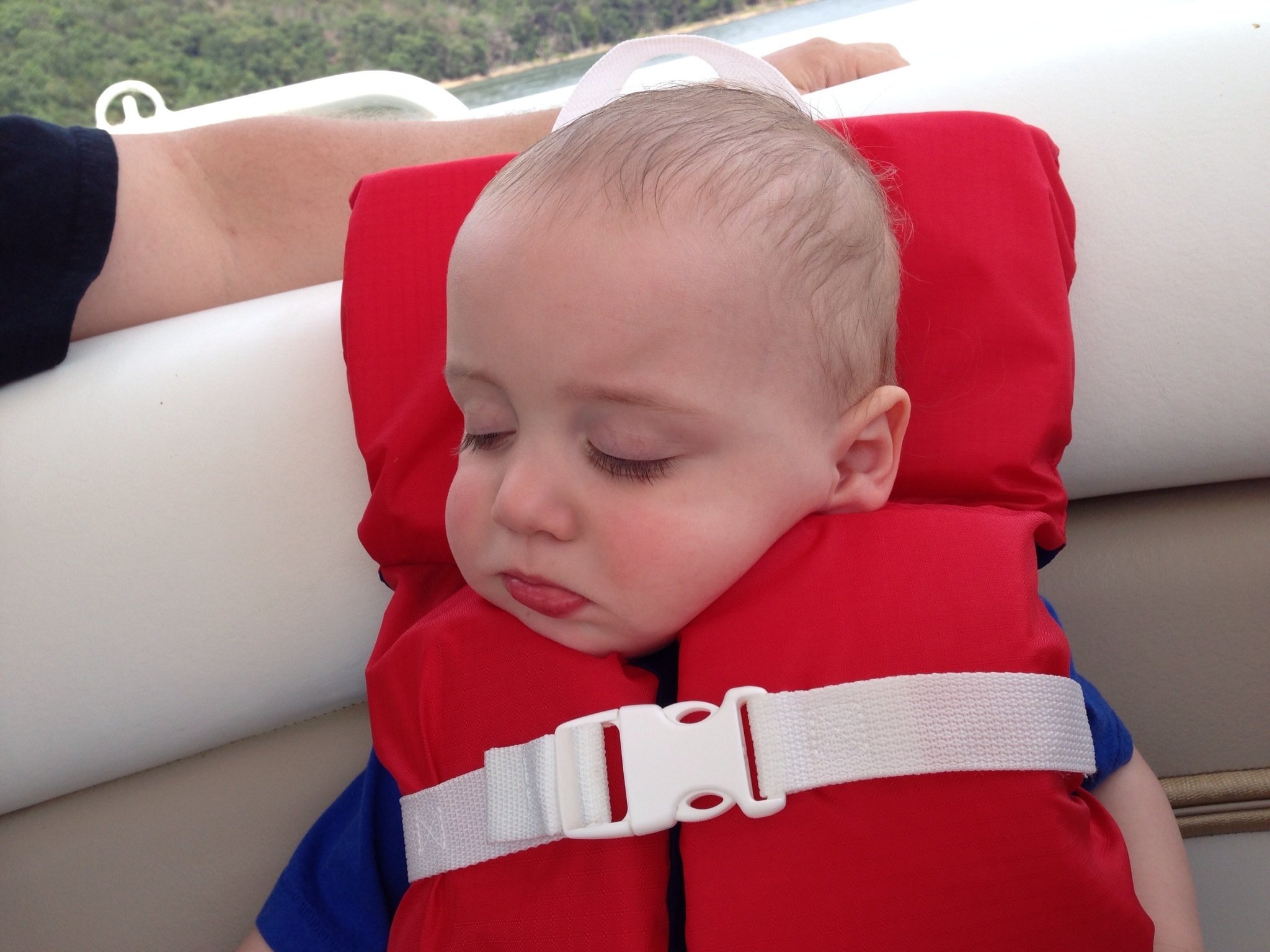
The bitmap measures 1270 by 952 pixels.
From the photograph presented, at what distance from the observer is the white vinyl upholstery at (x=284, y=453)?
3.09 ft

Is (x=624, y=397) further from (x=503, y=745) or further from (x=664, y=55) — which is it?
(x=664, y=55)

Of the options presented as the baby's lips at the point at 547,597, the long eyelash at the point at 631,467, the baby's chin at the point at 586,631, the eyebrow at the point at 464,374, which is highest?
the eyebrow at the point at 464,374

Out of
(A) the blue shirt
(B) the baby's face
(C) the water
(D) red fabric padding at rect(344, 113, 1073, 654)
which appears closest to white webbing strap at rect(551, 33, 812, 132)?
(D) red fabric padding at rect(344, 113, 1073, 654)

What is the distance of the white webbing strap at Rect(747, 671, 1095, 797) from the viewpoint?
71cm

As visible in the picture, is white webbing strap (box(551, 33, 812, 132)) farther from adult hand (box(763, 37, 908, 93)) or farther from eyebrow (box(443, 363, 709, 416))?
adult hand (box(763, 37, 908, 93))

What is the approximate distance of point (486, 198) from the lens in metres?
0.79

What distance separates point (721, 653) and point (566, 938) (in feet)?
0.73

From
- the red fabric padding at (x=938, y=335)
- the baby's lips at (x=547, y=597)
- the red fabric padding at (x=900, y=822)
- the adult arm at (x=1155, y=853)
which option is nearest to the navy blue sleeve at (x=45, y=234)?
the red fabric padding at (x=938, y=335)

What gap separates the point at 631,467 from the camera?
27.9 inches

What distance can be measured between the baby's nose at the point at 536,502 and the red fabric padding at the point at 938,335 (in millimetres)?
216

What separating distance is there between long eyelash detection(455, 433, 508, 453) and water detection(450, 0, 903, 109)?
128cm

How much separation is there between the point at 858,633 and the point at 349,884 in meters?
0.46

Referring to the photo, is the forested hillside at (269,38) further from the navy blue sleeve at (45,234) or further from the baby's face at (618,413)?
the baby's face at (618,413)

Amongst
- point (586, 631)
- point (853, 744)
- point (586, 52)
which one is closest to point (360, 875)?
point (586, 631)
